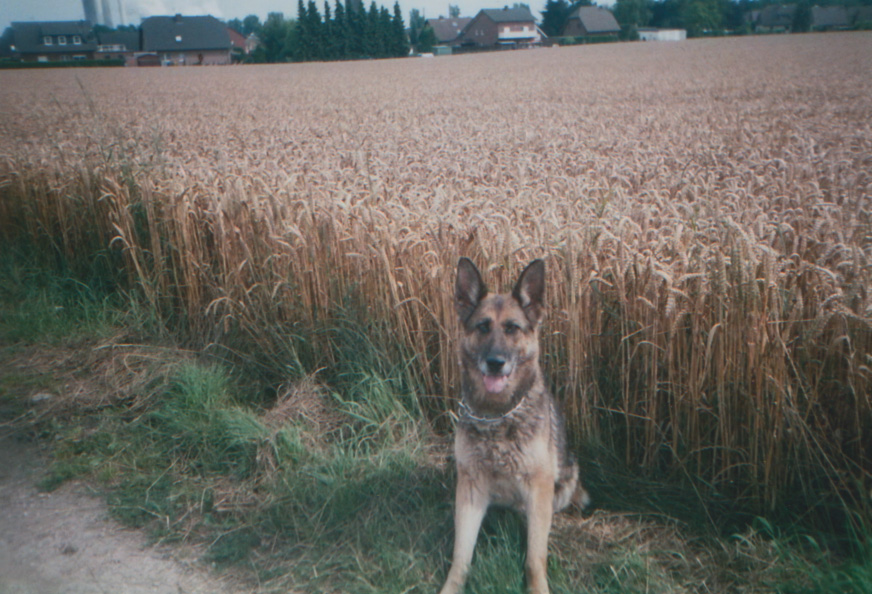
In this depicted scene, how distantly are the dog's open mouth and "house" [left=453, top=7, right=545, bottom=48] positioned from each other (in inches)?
3702

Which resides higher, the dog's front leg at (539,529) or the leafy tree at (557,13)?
the leafy tree at (557,13)

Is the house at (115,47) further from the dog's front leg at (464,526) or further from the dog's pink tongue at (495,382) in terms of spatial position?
the dog's front leg at (464,526)

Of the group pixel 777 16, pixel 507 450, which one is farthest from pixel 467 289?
pixel 777 16

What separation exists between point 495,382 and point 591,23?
301 feet

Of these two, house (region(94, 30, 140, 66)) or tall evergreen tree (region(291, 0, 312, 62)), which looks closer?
house (region(94, 30, 140, 66))

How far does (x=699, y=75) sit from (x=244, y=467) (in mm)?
28800

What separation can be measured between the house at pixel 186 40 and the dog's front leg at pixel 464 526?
72878 mm

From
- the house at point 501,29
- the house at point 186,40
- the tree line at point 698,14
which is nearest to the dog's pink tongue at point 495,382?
the tree line at point 698,14

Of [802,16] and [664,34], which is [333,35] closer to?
[664,34]

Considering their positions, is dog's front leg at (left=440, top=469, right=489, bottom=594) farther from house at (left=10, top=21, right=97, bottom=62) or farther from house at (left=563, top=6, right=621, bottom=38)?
house at (left=563, top=6, right=621, bottom=38)

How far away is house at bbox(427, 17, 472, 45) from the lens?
106 meters

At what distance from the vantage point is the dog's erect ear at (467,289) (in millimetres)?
3125

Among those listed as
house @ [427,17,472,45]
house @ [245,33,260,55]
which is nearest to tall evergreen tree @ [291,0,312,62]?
house @ [245,33,260,55]

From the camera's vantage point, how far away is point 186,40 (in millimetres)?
67500
